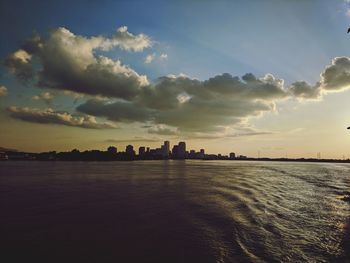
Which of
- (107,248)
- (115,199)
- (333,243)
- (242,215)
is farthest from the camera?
(115,199)

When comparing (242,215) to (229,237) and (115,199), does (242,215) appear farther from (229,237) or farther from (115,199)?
(115,199)

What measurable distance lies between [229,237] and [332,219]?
12.7m

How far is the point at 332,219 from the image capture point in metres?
25.1

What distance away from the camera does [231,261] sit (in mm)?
13961

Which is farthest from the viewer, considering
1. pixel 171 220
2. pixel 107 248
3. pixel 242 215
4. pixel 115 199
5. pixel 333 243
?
pixel 115 199

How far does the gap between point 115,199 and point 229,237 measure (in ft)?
66.3

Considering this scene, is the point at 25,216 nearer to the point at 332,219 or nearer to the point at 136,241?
the point at 136,241

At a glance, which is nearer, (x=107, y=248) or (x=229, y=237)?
(x=107, y=248)

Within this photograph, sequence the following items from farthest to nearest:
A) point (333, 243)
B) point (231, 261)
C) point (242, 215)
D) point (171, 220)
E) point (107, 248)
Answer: point (242, 215), point (171, 220), point (333, 243), point (107, 248), point (231, 261)

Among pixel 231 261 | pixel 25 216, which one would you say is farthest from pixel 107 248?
pixel 25 216

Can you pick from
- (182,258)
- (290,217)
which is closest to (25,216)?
(182,258)

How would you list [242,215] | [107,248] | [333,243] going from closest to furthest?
[107,248] < [333,243] < [242,215]

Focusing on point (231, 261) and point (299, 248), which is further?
point (299, 248)

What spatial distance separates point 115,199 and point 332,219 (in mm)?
24327
